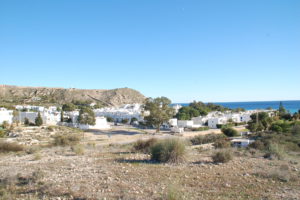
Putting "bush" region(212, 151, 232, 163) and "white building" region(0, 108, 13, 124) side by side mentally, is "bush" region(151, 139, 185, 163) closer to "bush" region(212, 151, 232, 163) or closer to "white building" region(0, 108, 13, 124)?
"bush" region(212, 151, 232, 163)

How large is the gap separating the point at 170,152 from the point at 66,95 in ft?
426

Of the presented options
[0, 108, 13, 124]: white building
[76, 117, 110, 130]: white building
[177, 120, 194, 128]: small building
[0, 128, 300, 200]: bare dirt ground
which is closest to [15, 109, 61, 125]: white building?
[0, 108, 13, 124]: white building

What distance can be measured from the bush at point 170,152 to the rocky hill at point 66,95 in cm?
11268

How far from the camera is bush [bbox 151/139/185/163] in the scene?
10930 millimetres

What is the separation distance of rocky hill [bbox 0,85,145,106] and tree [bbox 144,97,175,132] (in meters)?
83.2

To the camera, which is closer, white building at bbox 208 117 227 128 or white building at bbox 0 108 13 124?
white building at bbox 0 108 13 124

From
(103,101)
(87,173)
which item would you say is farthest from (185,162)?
(103,101)

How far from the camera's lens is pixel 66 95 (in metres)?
130

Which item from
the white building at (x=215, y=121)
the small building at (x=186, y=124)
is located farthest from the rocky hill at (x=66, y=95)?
the white building at (x=215, y=121)

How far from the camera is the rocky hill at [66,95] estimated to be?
11822cm

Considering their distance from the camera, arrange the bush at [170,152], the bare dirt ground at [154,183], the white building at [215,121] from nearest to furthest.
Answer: the bare dirt ground at [154,183]
the bush at [170,152]
the white building at [215,121]

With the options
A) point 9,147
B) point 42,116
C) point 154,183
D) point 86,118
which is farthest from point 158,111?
point 154,183

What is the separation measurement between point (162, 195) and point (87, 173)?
3974 millimetres

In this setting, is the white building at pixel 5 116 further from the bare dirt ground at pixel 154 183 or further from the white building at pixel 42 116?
the bare dirt ground at pixel 154 183
